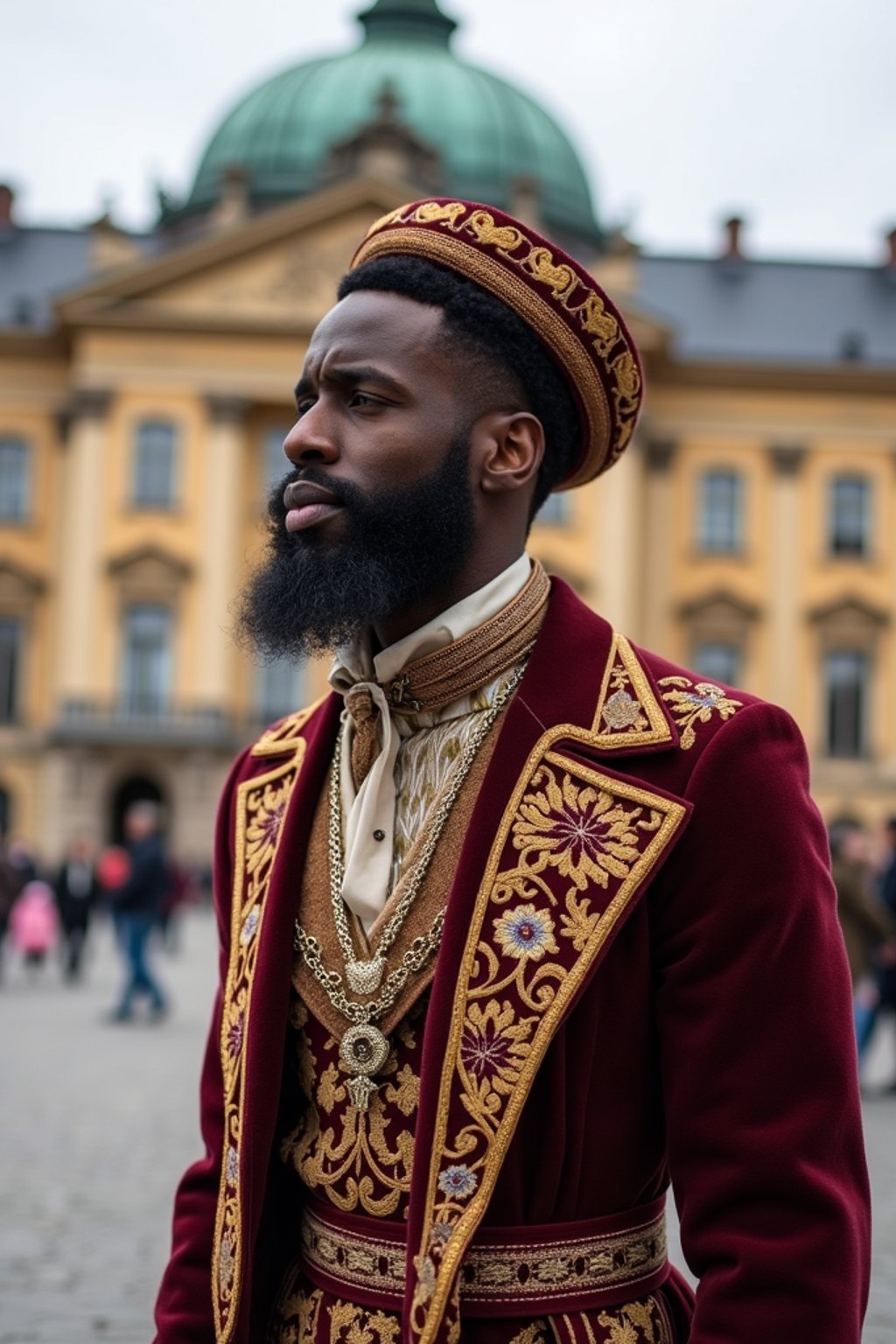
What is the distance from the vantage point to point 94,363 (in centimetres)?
3856

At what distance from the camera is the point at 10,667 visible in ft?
131

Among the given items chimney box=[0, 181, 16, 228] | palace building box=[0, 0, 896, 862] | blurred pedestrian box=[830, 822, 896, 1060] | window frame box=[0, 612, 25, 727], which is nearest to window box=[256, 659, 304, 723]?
palace building box=[0, 0, 896, 862]

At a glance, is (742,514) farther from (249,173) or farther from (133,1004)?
(133,1004)

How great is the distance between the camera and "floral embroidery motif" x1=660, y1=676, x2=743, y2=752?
1962 mm

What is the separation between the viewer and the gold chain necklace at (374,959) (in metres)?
1.97

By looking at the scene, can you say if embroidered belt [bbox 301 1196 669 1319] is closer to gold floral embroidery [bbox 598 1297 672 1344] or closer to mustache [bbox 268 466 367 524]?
gold floral embroidery [bbox 598 1297 672 1344]

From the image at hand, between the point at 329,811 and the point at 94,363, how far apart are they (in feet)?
124

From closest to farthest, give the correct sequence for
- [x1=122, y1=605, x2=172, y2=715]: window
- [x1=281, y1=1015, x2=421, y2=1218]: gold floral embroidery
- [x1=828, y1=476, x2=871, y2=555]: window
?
[x1=281, y1=1015, x2=421, y2=1218]: gold floral embroidery, [x1=122, y1=605, x2=172, y2=715]: window, [x1=828, y1=476, x2=871, y2=555]: window

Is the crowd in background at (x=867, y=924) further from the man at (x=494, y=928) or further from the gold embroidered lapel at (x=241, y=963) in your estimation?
the man at (x=494, y=928)

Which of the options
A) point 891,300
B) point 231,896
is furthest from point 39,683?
point 231,896

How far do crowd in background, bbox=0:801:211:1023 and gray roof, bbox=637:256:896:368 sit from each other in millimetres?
21428

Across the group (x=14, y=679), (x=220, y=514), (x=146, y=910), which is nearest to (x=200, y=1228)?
(x=146, y=910)

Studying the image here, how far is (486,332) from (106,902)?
28.9 metres

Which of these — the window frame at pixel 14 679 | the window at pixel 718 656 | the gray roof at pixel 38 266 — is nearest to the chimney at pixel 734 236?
the window at pixel 718 656
